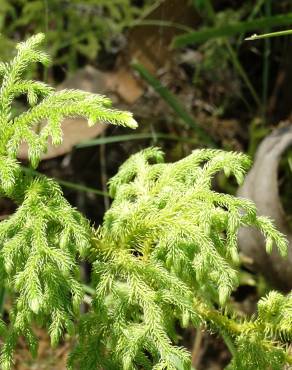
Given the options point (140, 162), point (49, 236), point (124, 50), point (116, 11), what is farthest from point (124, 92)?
point (49, 236)

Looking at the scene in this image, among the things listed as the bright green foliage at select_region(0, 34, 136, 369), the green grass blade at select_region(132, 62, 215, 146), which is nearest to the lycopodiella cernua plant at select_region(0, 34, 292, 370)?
the bright green foliage at select_region(0, 34, 136, 369)

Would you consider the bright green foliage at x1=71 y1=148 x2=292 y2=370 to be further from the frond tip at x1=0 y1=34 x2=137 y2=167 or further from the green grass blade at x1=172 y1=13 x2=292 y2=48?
the green grass blade at x1=172 y1=13 x2=292 y2=48

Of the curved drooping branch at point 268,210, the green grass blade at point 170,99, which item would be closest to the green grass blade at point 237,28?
the green grass blade at point 170,99

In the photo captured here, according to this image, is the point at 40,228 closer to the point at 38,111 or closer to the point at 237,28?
the point at 38,111

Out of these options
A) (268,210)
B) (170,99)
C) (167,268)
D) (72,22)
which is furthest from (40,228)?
(72,22)

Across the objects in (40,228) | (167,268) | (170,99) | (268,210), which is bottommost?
(268,210)

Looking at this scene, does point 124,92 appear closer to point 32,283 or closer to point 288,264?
point 288,264
